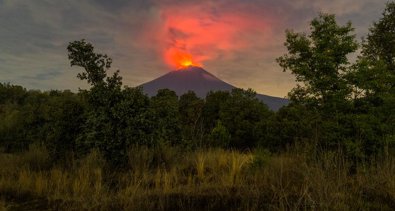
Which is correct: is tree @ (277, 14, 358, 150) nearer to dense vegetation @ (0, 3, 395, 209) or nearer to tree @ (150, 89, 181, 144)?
dense vegetation @ (0, 3, 395, 209)

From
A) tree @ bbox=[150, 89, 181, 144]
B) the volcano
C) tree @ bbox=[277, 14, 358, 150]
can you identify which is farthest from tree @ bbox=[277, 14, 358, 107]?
the volcano

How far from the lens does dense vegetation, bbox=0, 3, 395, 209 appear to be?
668 cm

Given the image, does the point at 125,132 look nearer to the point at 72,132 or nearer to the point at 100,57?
the point at 72,132

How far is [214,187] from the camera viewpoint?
7211 mm

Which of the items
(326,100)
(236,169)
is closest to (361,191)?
(236,169)

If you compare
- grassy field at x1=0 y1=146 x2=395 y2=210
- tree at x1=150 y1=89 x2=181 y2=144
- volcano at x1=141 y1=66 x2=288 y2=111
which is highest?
volcano at x1=141 y1=66 x2=288 y2=111

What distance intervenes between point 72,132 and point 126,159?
9.77 ft

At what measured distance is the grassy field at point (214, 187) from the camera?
6156 mm

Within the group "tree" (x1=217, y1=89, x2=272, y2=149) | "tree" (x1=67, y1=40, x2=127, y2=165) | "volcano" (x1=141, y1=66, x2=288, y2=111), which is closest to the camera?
"tree" (x1=67, y1=40, x2=127, y2=165)

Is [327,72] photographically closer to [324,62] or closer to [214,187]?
[324,62]

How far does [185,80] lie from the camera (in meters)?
171

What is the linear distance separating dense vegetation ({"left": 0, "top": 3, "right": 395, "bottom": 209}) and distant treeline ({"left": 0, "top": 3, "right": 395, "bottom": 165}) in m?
0.06

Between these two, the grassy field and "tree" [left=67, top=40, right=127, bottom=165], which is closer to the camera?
the grassy field

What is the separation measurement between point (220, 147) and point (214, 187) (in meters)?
8.17
